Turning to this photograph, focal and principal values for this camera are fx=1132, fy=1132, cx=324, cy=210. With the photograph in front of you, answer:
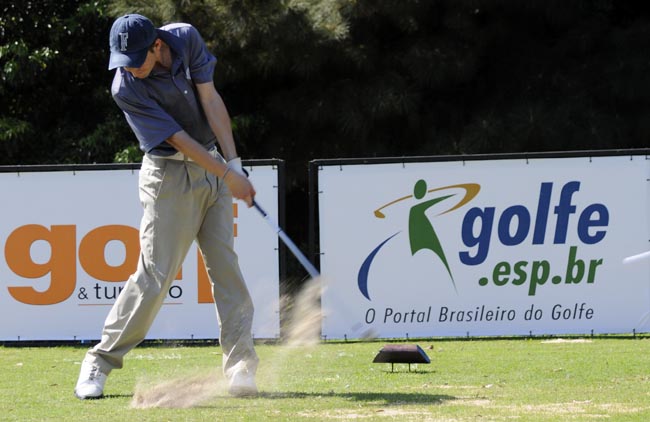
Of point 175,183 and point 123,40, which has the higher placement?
point 123,40

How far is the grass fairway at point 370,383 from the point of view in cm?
570

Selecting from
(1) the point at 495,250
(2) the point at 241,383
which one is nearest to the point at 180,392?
(2) the point at 241,383

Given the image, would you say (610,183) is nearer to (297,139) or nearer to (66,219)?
(66,219)

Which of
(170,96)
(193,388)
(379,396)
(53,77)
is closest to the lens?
(170,96)

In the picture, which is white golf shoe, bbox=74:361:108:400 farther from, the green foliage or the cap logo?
the green foliage

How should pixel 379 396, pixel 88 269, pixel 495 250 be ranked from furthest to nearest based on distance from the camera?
pixel 88 269, pixel 495 250, pixel 379 396

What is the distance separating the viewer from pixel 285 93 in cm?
1496

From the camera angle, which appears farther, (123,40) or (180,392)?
(180,392)

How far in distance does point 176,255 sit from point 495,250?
4221 mm

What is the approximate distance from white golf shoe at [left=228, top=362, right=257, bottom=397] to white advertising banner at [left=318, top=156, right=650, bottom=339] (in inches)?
133

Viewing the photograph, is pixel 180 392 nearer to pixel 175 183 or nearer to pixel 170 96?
pixel 175 183

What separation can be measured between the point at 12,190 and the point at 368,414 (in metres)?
5.49

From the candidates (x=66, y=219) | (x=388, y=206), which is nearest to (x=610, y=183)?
(x=388, y=206)

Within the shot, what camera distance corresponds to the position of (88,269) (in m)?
9.95
